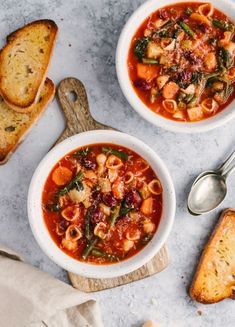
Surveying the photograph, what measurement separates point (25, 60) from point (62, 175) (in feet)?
2.87

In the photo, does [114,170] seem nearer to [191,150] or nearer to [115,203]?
[115,203]

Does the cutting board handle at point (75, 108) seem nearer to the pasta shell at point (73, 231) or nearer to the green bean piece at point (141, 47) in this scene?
the green bean piece at point (141, 47)

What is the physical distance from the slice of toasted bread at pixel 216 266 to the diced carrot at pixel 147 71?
1.14 meters

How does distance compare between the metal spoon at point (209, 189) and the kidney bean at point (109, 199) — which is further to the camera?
the metal spoon at point (209, 189)

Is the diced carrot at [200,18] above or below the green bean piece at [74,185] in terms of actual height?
above

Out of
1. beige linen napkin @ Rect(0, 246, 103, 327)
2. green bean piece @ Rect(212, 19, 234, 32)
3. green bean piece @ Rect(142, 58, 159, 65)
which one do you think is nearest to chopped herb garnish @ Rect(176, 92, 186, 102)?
green bean piece @ Rect(142, 58, 159, 65)

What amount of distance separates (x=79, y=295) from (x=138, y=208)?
0.71 m

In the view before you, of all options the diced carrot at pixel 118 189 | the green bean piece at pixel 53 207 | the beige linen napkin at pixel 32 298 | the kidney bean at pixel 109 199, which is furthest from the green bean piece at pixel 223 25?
the beige linen napkin at pixel 32 298

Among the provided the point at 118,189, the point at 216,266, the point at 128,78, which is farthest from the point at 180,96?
the point at 216,266

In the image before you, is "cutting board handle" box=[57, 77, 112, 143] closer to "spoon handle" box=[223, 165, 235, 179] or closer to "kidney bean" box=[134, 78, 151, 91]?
"kidney bean" box=[134, 78, 151, 91]

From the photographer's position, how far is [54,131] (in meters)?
4.15

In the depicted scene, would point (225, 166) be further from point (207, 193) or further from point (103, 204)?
point (103, 204)

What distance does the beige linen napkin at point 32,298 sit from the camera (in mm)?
3791

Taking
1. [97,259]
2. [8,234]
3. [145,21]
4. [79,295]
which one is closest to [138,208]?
[97,259]
